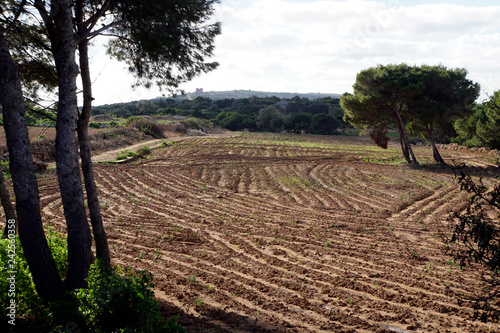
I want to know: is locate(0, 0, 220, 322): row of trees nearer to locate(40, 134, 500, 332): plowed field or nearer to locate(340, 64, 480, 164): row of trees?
locate(40, 134, 500, 332): plowed field

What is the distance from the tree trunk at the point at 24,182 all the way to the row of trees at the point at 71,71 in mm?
11

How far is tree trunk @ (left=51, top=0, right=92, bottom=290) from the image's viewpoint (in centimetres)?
523

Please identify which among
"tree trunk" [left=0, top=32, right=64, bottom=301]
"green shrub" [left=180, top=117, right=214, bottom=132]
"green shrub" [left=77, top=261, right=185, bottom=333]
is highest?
"green shrub" [left=180, top=117, right=214, bottom=132]

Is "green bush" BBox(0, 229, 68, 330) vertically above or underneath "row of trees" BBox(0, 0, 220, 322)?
underneath

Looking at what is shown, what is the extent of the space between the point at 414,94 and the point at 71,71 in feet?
64.6

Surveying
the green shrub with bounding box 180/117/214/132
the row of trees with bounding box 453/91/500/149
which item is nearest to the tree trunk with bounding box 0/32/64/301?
the row of trees with bounding box 453/91/500/149

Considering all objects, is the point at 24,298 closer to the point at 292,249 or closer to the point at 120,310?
the point at 120,310

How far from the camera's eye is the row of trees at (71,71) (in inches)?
191

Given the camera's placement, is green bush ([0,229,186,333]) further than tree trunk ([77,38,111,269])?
No

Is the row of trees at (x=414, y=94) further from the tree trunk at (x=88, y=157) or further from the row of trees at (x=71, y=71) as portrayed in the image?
the tree trunk at (x=88, y=157)

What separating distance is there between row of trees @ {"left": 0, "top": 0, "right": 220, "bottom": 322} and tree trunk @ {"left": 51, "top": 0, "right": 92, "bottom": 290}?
0.01m

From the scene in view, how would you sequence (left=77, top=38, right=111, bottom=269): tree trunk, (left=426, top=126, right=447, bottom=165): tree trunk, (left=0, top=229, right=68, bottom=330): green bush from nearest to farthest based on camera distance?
(left=0, top=229, right=68, bottom=330): green bush
(left=77, top=38, right=111, bottom=269): tree trunk
(left=426, top=126, right=447, bottom=165): tree trunk

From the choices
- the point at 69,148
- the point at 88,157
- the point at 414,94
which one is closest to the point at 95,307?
the point at 69,148

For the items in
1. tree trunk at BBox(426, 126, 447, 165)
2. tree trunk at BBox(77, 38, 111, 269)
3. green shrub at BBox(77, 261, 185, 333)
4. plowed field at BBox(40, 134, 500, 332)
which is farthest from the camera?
tree trunk at BBox(426, 126, 447, 165)
